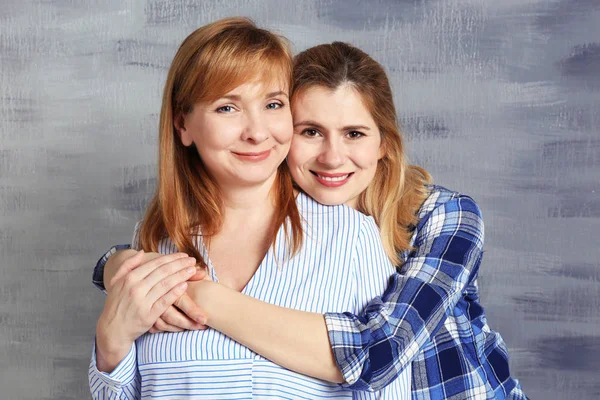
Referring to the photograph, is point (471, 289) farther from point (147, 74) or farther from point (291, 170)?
point (147, 74)

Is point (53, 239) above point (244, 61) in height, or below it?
below

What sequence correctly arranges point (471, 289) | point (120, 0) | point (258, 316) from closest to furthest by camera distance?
point (258, 316) → point (471, 289) → point (120, 0)

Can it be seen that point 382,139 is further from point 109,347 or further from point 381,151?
point 109,347

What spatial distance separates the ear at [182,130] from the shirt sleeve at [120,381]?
0.47 m

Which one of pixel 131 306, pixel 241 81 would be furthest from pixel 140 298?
pixel 241 81

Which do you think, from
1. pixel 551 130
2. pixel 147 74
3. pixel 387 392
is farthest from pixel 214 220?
pixel 551 130

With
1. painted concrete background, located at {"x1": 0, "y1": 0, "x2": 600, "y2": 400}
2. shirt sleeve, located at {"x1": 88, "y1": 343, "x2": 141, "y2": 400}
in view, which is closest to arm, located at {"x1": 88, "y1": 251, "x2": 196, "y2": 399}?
shirt sleeve, located at {"x1": 88, "y1": 343, "x2": 141, "y2": 400}

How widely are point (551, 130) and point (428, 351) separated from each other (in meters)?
1.16

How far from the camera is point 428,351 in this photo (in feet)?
6.29

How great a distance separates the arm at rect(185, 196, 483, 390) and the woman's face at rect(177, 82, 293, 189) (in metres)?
0.27

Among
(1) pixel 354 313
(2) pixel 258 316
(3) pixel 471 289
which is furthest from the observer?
(3) pixel 471 289

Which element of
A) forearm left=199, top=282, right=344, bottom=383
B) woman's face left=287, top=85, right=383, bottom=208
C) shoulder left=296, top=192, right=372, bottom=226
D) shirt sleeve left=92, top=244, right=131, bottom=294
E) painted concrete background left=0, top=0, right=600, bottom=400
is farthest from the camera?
painted concrete background left=0, top=0, right=600, bottom=400

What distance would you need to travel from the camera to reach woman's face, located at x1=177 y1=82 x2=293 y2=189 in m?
1.69

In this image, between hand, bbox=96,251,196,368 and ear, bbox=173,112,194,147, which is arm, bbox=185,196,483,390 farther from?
ear, bbox=173,112,194,147
